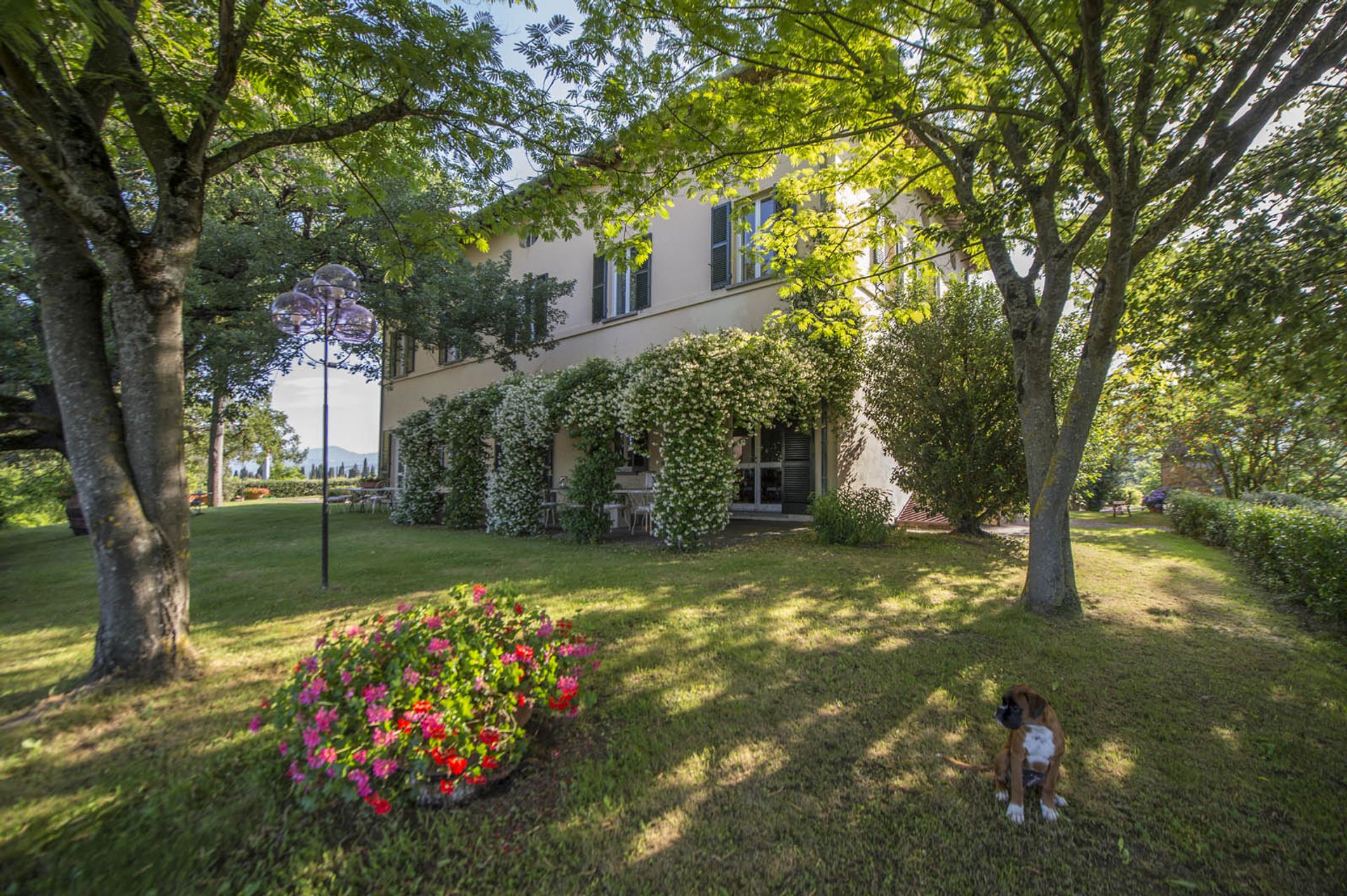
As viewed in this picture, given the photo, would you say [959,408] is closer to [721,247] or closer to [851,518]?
[851,518]

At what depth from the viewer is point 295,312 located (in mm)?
6621

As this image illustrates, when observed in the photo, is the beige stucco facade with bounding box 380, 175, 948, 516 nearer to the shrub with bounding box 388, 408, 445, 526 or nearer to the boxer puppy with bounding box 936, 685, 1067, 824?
the shrub with bounding box 388, 408, 445, 526

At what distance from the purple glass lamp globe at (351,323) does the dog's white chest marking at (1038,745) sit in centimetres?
788

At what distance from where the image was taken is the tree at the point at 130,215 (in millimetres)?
3279

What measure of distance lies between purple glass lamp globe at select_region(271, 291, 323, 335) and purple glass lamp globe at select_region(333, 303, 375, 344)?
0.23 meters

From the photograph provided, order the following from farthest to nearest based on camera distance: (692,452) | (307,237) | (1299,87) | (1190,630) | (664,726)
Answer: (307,237), (692,452), (1190,630), (1299,87), (664,726)

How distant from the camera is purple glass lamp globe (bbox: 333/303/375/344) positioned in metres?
6.99

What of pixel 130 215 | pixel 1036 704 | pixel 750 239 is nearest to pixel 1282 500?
pixel 750 239

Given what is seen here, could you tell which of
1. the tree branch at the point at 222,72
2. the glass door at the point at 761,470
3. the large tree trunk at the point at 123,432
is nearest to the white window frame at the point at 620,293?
the glass door at the point at 761,470

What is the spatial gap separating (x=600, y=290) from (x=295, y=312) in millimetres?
8505

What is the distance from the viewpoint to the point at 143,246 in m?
3.51

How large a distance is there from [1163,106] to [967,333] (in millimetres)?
5734

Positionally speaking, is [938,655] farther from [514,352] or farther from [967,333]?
[514,352]

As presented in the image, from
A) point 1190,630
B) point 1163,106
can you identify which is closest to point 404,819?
point 1163,106
